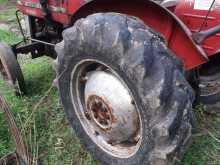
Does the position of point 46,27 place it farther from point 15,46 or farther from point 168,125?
point 168,125

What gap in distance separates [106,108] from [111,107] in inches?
2.5

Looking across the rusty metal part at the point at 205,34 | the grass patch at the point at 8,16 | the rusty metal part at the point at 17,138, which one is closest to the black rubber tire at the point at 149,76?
the rusty metal part at the point at 205,34

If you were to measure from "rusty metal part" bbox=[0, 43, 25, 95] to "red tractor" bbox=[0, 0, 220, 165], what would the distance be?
119 cm

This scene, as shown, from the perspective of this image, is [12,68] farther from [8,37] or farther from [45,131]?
[8,37]

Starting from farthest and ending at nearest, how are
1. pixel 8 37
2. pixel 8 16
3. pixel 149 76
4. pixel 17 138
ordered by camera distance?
pixel 8 16 < pixel 8 37 < pixel 17 138 < pixel 149 76

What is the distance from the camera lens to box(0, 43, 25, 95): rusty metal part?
3850 mm

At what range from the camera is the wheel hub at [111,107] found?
2379 mm

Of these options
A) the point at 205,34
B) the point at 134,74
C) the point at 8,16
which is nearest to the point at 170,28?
the point at 205,34

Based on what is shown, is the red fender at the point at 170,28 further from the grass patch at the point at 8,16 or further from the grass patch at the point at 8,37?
the grass patch at the point at 8,16

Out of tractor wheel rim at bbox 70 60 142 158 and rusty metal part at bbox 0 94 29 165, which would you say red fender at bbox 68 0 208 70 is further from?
rusty metal part at bbox 0 94 29 165

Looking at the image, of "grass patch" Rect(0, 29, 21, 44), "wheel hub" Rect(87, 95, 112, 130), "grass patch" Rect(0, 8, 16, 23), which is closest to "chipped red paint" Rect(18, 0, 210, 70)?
"wheel hub" Rect(87, 95, 112, 130)

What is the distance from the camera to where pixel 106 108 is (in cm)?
249

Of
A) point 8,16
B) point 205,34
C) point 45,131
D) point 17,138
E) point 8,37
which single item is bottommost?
point 8,16

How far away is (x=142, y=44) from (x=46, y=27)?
245 cm
